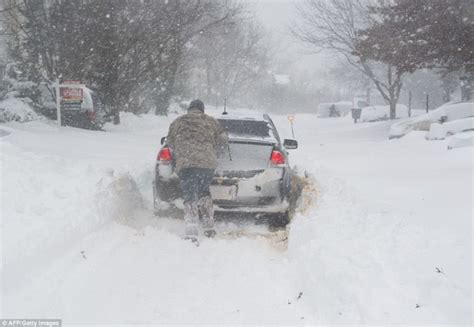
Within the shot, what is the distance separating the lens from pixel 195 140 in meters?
5.48

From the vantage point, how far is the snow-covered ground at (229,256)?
12.2 ft

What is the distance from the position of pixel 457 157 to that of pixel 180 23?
44.1 ft

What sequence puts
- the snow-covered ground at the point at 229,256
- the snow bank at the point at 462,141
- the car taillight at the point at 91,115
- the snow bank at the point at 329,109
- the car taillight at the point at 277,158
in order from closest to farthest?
the snow-covered ground at the point at 229,256 < the car taillight at the point at 277,158 < the snow bank at the point at 462,141 < the car taillight at the point at 91,115 < the snow bank at the point at 329,109

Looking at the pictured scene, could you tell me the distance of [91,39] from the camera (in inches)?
658

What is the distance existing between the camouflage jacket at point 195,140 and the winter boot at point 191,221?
0.43m

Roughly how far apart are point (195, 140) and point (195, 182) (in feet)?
1.51

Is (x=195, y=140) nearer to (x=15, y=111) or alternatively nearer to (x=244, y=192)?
(x=244, y=192)

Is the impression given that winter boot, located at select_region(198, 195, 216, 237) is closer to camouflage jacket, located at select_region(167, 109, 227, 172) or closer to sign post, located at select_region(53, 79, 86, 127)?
camouflage jacket, located at select_region(167, 109, 227, 172)

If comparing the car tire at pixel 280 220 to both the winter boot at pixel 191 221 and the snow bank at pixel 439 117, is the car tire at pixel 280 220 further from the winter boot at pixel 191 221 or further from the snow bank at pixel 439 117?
the snow bank at pixel 439 117

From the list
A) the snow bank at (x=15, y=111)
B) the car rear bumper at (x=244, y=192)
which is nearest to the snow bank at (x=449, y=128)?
the car rear bumper at (x=244, y=192)

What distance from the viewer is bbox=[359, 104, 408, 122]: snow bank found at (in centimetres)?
2920

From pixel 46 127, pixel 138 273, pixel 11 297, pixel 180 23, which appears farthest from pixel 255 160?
pixel 180 23

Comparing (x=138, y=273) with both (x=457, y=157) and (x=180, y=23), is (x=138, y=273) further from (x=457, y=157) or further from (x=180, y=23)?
(x=180, y=23)

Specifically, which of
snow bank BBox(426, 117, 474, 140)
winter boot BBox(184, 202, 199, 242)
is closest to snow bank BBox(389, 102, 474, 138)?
snow bank BBox(426, 117, 474, 140)
